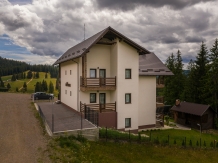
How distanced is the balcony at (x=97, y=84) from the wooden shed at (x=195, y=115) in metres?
16.5

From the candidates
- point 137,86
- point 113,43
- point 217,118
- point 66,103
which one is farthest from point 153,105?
point 217,118

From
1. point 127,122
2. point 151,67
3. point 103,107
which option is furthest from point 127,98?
point 151,67

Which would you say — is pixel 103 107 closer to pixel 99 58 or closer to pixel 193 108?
pixel 99 58

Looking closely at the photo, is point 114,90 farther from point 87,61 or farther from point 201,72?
point 201,72

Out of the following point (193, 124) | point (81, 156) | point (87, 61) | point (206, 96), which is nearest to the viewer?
point (81, 156)

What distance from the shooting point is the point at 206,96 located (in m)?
35.2

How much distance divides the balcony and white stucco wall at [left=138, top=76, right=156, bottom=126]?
4673mm

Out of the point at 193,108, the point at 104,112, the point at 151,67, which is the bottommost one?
the point at 193,108

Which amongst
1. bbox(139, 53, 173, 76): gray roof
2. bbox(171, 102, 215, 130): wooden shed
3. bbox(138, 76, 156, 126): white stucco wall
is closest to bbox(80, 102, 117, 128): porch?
bbox(138, 76, 156, 126): white stucco wall

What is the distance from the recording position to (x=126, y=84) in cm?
2048

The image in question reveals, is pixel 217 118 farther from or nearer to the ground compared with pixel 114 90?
nearer to the ground

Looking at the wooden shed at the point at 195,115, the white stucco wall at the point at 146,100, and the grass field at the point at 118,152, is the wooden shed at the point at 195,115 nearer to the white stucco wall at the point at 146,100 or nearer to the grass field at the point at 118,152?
the white stucco wall at the point at 146,100

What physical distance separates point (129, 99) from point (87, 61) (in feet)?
19.9

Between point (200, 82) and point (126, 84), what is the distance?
22.9 metres
